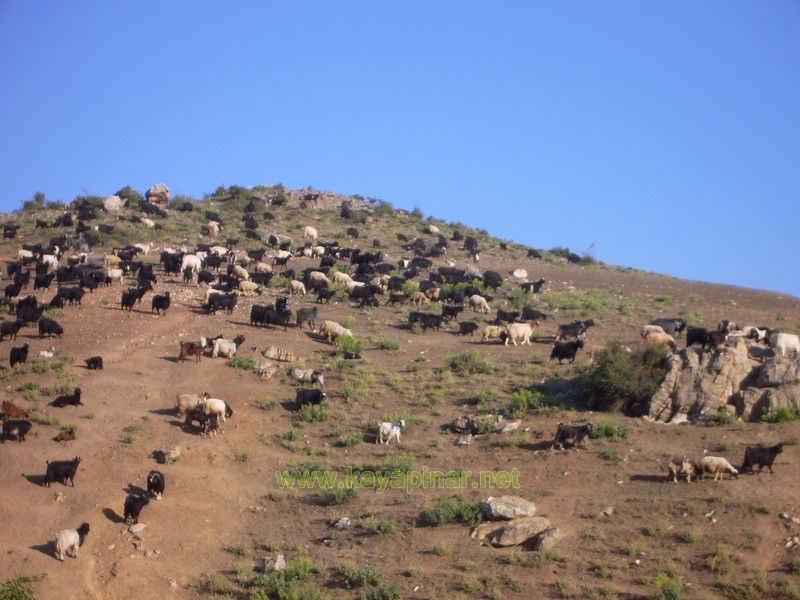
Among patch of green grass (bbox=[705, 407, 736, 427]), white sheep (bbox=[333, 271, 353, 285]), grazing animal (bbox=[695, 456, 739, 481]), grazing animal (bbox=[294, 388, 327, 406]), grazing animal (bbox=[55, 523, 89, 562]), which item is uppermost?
white sheep (bbox=[333, 271, 353, 285])

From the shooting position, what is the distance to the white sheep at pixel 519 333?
111 feet

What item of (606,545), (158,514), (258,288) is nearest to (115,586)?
(158,514)

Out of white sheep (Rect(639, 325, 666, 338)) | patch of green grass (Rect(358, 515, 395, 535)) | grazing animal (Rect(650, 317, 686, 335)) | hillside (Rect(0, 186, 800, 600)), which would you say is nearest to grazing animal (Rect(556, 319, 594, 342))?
hillside (Rect(0, 186, 800, 600))

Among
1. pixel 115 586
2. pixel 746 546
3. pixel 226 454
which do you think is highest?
pixel 746 546

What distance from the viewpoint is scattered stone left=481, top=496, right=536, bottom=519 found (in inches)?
728

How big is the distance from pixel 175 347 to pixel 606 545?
57.8 ft

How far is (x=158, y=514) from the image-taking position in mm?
20109

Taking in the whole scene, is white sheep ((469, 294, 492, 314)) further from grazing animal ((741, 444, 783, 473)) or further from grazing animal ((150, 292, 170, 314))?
grazing animal ((741, 444, 783, 473))

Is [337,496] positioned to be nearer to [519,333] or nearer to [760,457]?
[760,457]

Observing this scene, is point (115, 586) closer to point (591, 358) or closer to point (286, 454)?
point (286, 454)

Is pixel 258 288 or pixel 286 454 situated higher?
pixel 258 288

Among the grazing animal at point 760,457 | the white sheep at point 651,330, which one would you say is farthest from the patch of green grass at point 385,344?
the grazing animal at point 760,457

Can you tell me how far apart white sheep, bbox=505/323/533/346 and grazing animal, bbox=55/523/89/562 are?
1845cm

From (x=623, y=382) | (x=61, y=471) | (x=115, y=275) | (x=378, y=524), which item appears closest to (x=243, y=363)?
(x=61, y=471)
